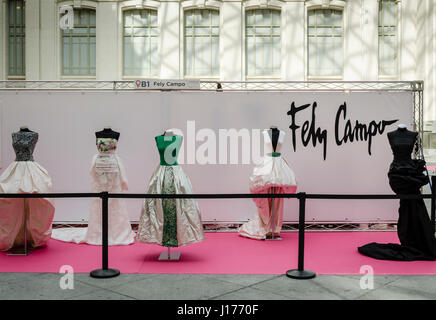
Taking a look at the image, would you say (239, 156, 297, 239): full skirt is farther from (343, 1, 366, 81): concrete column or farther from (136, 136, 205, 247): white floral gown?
(343, 1, 366, 81): concrete column

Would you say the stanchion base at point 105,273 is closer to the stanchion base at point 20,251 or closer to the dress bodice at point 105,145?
the stanchion base at point 20,251

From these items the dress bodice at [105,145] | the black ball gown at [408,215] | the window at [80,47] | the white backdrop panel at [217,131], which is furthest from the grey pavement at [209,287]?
the window at [80,47]

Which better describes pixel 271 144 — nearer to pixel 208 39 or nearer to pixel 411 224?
pixel 411 224

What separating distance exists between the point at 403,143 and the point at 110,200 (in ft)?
13.2

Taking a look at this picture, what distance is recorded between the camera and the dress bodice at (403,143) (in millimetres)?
5605

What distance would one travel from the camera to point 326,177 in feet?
24.2

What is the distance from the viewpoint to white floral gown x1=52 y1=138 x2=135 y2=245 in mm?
6328

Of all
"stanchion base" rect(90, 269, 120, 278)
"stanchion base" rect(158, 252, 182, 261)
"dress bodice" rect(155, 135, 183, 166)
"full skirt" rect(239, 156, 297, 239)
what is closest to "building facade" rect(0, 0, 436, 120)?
"full skirt" rect(239, 156, 297, 239)

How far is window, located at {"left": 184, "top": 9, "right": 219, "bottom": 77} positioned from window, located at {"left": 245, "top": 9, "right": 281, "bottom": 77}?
111cm

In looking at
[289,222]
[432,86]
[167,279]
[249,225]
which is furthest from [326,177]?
[432,86]

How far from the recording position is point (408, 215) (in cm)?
561

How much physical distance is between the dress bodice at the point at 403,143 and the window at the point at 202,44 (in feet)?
34.4

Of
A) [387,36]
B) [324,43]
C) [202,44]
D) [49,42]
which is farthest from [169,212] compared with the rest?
[387,36]

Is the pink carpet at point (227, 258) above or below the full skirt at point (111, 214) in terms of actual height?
below
